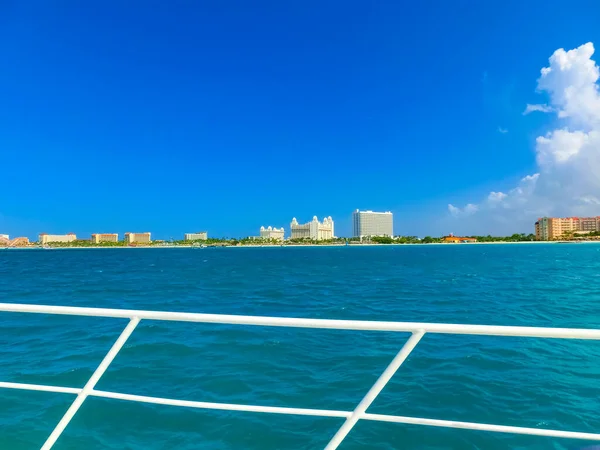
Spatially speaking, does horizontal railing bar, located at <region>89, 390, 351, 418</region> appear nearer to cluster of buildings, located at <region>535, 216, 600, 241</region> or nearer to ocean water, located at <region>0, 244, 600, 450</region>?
A: ocean water, located at <region>0, 244, 600, 450</region>

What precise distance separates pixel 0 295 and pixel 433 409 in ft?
84.1

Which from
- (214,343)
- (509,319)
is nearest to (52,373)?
(214,343)

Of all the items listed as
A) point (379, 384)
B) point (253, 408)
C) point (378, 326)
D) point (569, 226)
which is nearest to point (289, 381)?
point (253, 408)

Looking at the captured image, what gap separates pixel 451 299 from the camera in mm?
18734

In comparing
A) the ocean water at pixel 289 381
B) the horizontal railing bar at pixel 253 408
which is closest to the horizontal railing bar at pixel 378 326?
the horizontal railing bar at pixel 253 408

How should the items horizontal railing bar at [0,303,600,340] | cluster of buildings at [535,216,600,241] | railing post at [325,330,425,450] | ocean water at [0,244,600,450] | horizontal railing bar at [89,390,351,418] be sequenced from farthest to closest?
cluster of buildings at [535,216,600,241] → ocean water at [0,244,600,450] → horizontal railing bar at [89,390,351,418] → railing post at [325,330,425,450] → horizontal railing bar at [0,303,600,340]

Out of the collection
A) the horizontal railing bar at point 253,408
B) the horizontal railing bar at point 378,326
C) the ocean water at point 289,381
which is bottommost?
the ocean water at point 289,381

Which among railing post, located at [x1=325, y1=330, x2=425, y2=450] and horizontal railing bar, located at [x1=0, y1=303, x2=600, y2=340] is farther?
railing post, located at [x1=325, y1=330, x2=425, y2=450]

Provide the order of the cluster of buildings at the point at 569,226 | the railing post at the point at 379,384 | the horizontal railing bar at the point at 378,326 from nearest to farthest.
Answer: the horizontal railing bar at the point at 378,326 → the railing post at the point at 379,384 → the cluster of buildings at the point at 569,226

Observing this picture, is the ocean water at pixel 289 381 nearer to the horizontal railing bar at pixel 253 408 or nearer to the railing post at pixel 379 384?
the horizontal railing bar at pixel 253 408

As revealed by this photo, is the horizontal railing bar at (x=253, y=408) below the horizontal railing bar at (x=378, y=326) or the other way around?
below

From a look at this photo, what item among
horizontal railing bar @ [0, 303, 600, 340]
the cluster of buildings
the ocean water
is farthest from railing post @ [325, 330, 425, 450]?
the cluster of buildings

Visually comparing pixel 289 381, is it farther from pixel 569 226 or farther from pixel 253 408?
pixel 569 226

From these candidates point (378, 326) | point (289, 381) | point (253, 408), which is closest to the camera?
point (378, 326)
